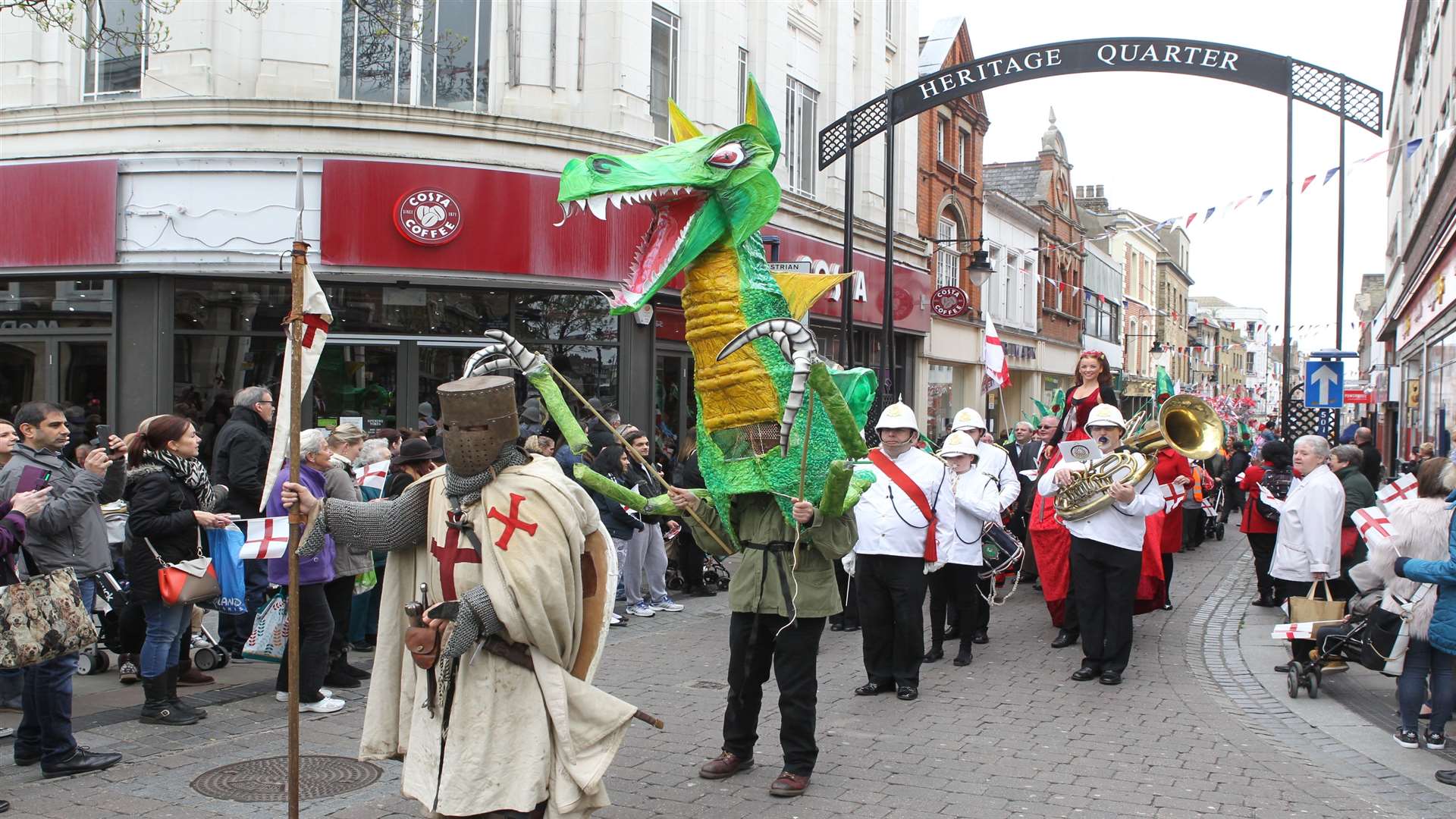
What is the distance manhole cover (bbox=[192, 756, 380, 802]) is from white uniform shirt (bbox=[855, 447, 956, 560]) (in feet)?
10.9

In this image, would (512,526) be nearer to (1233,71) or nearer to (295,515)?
(295,515)

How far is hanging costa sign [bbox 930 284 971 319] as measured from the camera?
23953mm

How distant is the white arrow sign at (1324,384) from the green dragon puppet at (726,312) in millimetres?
9572

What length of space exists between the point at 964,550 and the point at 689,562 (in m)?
3.70

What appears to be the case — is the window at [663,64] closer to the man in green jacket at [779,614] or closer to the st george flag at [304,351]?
the man in green jacket at [779,614]

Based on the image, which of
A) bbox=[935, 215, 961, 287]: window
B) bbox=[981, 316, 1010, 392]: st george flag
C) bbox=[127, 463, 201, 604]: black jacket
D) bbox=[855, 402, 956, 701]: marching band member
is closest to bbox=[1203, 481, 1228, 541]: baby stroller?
bbox=[981, 316, 1010, 392]: st george flag

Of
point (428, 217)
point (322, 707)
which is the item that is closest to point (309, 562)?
point (322, 707)

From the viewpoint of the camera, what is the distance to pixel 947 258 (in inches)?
1107

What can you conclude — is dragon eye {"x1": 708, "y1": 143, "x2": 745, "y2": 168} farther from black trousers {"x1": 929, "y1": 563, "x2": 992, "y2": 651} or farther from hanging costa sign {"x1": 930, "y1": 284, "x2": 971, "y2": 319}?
hanging costa sign {"x1": 930, "y1": 284, "x2": 971, "y2": 319}

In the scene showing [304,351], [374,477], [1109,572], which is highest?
[304,351]

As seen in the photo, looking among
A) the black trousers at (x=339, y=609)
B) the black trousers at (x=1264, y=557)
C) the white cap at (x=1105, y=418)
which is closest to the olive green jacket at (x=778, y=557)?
the black trousers at (x=339, y=609)

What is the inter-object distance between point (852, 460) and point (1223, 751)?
271 cm

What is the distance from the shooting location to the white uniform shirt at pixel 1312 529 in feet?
26.8

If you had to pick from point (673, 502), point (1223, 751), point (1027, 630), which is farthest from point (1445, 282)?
point (673, 502)
